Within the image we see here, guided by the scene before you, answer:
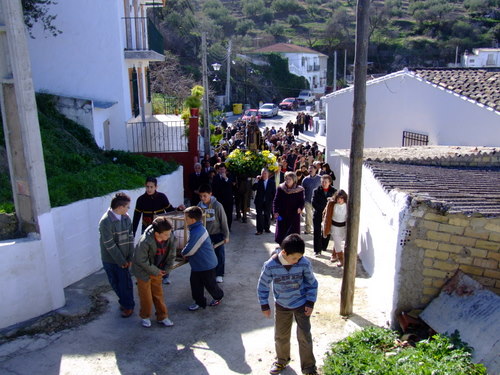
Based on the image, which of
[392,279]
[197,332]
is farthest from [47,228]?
[392,279]

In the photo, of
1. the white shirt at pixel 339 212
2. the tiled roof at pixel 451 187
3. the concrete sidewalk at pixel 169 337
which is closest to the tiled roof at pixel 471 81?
the tiled roof at pixel 451 187

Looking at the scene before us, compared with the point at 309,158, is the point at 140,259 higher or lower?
higher

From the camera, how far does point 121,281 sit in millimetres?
5961

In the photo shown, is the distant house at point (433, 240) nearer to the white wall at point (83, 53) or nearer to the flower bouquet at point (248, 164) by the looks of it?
the flower bouquet at point (248, 164)

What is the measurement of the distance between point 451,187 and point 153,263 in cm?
387

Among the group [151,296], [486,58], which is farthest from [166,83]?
[486,58]

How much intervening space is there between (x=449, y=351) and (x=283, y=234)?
173 inches

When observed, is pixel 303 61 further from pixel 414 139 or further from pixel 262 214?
pixel 262 214

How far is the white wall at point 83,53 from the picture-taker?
1255cm

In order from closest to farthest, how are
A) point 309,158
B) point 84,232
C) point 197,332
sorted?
point 197,332 → point 84,232 → point 309,158

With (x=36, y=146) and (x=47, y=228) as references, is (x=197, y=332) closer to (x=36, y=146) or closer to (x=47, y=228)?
(x=47, y=228)

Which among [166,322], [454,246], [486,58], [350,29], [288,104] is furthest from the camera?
[350,29]

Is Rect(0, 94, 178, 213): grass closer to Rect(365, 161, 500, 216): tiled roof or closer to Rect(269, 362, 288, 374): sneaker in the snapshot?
Rect(269, 362, 288, 374): sneaker

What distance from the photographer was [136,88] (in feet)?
50.2
